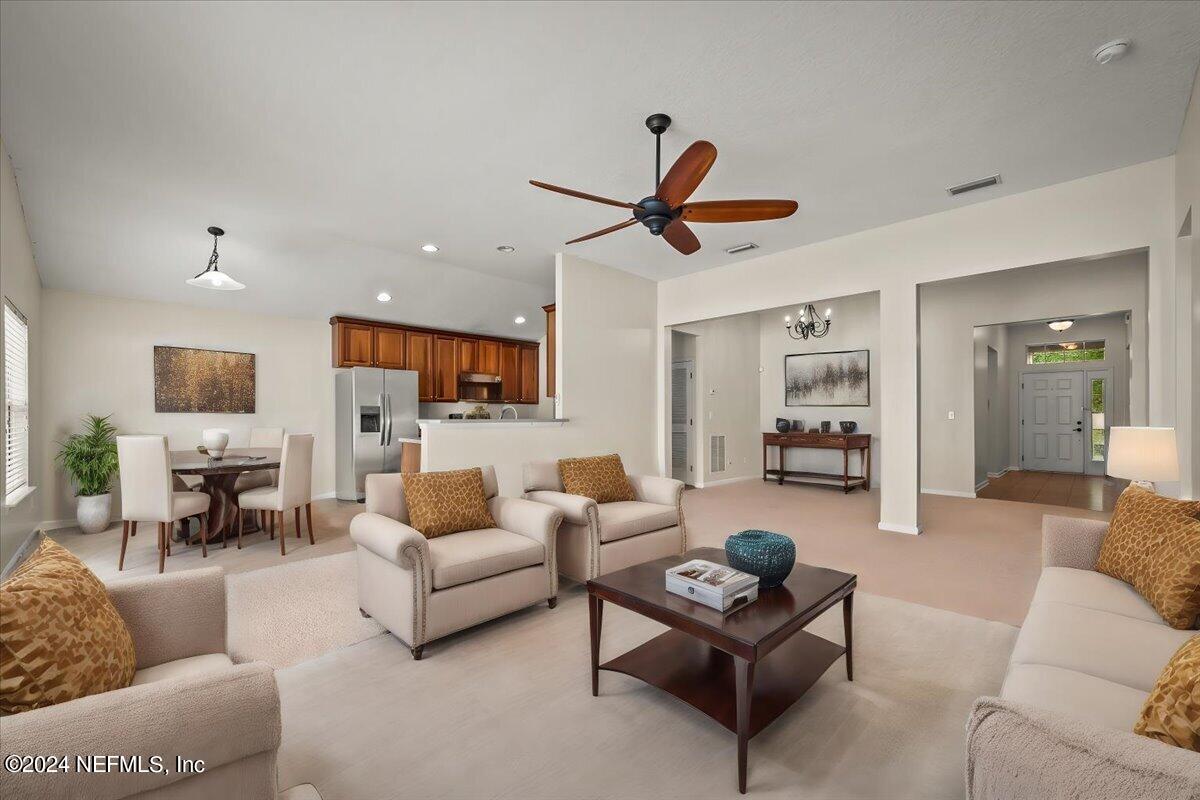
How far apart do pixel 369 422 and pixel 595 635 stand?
5.18 metres

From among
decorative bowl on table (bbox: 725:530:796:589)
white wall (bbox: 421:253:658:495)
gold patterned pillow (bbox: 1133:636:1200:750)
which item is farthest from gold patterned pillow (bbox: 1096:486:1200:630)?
white wall (bbox: 421:253:658:495)

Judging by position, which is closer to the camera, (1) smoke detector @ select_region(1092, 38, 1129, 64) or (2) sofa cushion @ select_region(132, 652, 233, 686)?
(2) sofa cushion @ select_region(132, 652, 233, 686)

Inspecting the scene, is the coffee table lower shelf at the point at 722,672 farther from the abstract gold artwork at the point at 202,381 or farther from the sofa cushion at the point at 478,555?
the abstract gold artwork at the point at 202,381

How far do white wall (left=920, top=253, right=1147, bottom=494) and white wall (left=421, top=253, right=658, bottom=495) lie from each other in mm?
3285

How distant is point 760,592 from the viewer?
2.08 meters

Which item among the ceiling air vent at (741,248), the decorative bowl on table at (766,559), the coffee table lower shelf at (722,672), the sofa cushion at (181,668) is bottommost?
the coffee table lower shelf at (722,672)

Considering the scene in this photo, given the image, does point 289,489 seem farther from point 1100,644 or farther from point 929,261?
point 929,261

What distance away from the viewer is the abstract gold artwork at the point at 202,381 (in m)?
5.66

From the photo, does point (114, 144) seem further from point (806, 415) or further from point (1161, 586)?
point (806, 415)

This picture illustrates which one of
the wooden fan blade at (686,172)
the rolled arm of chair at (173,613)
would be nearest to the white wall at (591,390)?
the wooden fan blade at (686,172)

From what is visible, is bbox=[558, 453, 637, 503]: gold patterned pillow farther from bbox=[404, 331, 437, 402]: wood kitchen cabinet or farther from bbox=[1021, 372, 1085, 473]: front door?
bbox=[1021, 372, 1085, 473]: front door

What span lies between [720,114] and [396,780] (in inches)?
130

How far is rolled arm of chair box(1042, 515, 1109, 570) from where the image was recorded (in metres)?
2.33

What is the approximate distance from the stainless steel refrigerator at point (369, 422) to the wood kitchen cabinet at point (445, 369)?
547mm
